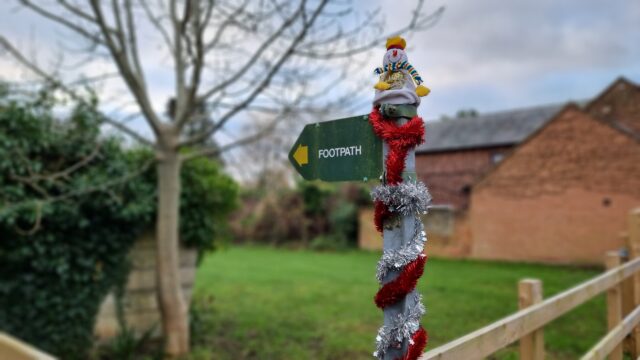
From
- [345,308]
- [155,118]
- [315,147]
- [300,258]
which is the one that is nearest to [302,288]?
[345,308]

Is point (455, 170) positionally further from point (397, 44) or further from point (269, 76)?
point (397, 44)

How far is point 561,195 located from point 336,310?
12.3 meters

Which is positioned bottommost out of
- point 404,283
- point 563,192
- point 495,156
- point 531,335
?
point 531,335

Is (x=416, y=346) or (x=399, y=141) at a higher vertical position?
(x=399, y=141)

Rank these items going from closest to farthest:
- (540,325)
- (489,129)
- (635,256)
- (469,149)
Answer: (540,325) < (635,256) < (469,149) < (489,129)

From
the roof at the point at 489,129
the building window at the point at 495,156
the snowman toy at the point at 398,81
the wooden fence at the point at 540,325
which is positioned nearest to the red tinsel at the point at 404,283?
the wooden fence at the point at 540,325

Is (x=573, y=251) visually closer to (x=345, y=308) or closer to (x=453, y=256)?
(x=453, y=256)

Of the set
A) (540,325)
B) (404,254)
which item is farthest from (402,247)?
(540,325)

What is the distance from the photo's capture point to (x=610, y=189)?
55.1 feet

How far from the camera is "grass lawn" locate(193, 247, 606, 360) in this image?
6.41 metres

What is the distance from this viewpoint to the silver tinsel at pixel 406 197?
5.48 feet

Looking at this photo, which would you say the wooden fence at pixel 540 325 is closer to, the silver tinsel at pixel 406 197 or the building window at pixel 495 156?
the silver tinsel at pixel 406 197

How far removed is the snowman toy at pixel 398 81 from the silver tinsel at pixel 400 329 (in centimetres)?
68

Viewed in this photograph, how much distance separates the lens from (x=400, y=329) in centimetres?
169
